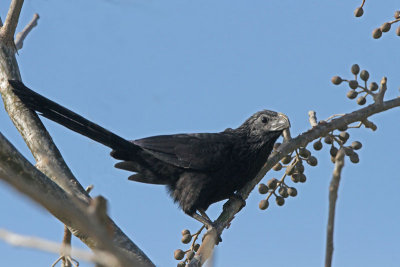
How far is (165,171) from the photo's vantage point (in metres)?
4.68

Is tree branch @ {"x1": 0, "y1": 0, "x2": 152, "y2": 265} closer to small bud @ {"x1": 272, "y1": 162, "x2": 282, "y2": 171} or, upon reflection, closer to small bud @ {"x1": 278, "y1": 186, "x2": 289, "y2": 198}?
small bud @ {"x1": 278, "y1": 186, "x2": 289, "y2": 198}

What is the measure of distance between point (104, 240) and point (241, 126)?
4.32 m

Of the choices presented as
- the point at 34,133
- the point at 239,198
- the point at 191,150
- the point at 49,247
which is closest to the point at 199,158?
the point at 191,150

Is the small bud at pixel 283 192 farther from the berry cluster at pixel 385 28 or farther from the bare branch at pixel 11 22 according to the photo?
the bare branch at pixel 11 22

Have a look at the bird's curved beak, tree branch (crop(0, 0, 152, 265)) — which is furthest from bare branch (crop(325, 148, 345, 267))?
the bird's curved beak

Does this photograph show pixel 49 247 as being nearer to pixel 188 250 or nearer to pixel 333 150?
pixel 188 250

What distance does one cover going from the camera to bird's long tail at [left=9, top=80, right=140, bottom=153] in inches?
144

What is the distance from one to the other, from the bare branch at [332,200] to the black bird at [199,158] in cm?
312

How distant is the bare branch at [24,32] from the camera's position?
A: 15.0ft

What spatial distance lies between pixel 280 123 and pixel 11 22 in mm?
2160

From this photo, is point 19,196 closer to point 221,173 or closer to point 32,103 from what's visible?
point 32,103

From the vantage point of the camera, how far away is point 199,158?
4.64 meters

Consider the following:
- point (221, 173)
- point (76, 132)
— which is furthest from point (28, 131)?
point (221, 173)

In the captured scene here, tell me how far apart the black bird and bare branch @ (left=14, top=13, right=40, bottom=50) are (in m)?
0.97
